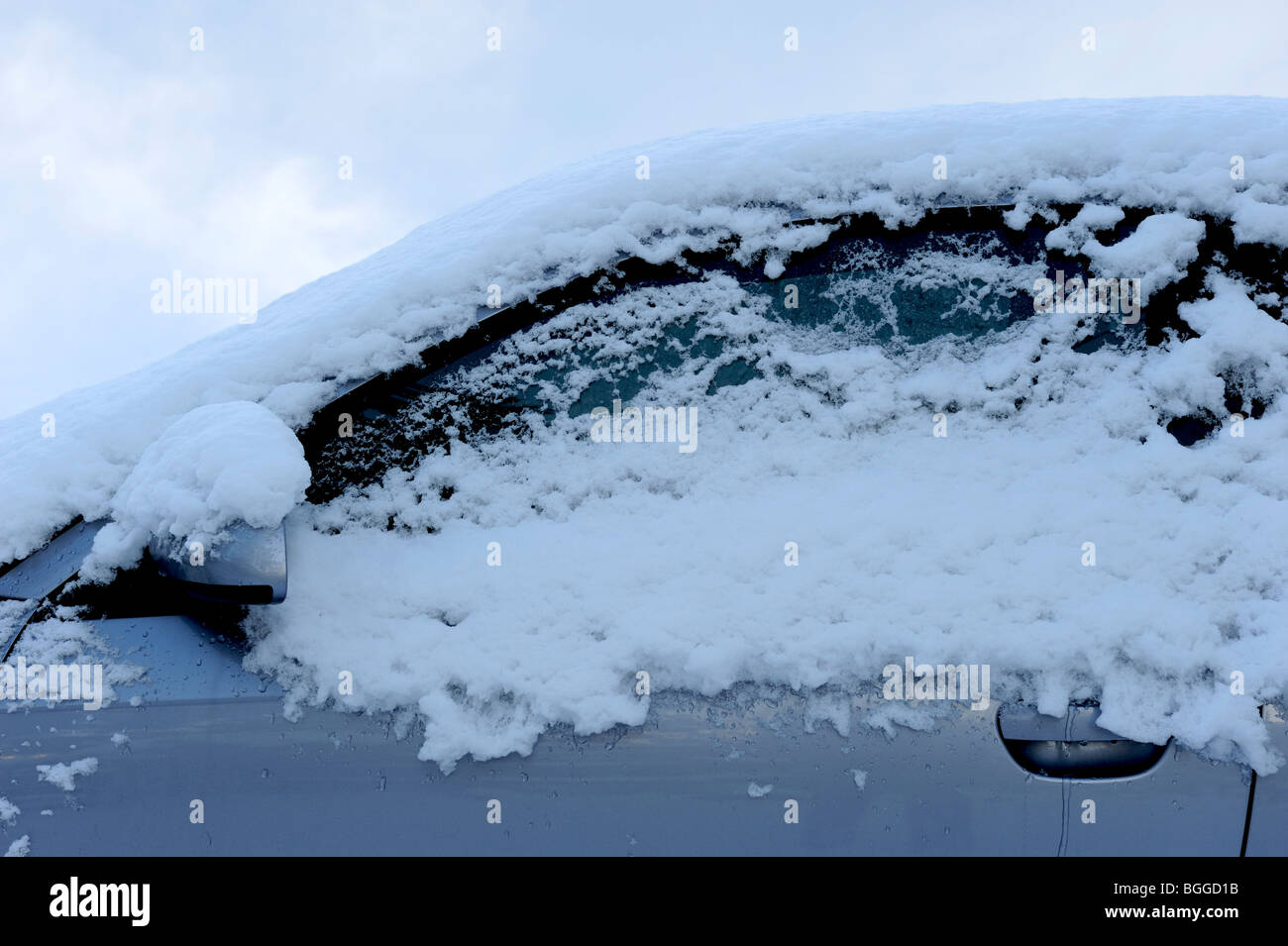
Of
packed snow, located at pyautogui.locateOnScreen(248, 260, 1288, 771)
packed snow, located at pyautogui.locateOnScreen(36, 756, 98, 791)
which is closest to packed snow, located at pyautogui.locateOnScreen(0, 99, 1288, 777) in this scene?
packed snow, located at pyautogui.locateOnScreen(248, 260, 1288, 771)

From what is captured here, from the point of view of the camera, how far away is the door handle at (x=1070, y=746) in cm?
131

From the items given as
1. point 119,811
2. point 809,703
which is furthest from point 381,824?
point 809,703

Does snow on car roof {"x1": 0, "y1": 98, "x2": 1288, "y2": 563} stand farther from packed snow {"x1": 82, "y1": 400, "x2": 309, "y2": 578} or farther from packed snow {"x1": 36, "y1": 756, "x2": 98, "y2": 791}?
packed snow {"x1": 36, "y1": 756, "x2": 98, "y2": 791}

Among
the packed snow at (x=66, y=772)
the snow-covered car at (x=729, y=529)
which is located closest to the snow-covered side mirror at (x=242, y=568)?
the snow-covered car at (x=729, y=529)

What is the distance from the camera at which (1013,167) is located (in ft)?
5.72

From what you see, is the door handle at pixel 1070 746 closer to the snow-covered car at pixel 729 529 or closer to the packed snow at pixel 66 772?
the snow-covered car at pixel 729 529

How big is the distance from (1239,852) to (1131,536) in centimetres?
50

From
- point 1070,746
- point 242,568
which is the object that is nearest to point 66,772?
point 242,568

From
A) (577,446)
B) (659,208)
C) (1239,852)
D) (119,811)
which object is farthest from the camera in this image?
(659,208)

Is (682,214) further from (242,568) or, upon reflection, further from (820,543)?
(242,568)

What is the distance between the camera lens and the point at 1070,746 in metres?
1.32

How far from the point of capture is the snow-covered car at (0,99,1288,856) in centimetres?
133

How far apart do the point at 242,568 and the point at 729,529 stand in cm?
81
